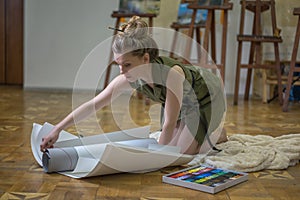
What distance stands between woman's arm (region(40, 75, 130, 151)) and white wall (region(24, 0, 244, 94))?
2.15 meters

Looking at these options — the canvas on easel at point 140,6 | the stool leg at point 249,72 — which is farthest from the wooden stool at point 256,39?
the canvas on easel at point 140,6

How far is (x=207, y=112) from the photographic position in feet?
5.42

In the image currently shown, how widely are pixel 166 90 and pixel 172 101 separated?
0.25 feet

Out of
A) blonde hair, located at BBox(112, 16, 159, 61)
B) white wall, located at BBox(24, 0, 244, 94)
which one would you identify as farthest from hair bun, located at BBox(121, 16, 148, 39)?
white wall, located at BBox(24, 0, 244, 94)

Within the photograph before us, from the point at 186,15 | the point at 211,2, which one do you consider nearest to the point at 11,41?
the point at 186,15

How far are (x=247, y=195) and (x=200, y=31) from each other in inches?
96.7

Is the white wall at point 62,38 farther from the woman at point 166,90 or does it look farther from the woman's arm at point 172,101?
the woman's arm at point 172,101

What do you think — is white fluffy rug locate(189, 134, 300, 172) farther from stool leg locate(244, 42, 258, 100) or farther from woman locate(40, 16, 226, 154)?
stool leg locate(244, 42, 258, 100)

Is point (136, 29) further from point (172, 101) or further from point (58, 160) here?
point (58, 160)

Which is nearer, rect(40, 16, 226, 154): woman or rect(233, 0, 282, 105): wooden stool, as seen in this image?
rect(40, 16, 226, 154): woman

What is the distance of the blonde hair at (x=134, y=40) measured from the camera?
4.44 feet

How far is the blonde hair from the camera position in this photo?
135 centimetres

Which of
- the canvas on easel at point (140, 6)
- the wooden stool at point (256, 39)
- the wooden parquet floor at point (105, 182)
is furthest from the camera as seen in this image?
the canvas on easel at point (140, 6)

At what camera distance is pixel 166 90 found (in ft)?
4.97
